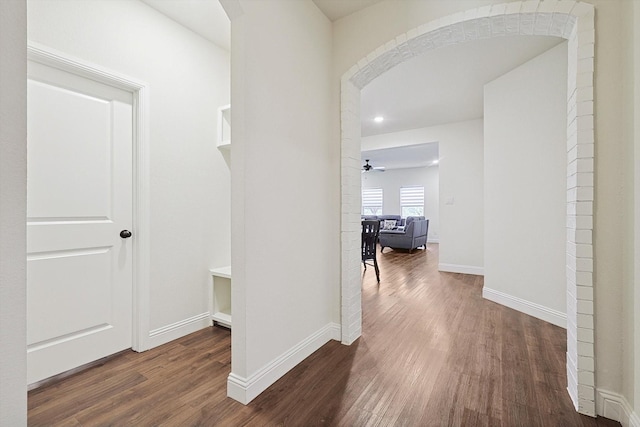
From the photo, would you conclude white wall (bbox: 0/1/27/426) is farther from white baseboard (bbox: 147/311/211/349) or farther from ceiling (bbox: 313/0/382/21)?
ceiling (bbox: 313/0/382/21)

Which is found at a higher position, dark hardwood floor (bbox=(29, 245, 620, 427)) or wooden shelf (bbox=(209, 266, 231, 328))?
wooden shelf (bbox=(209, 266, 231, 328))

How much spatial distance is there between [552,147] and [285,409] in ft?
10.7

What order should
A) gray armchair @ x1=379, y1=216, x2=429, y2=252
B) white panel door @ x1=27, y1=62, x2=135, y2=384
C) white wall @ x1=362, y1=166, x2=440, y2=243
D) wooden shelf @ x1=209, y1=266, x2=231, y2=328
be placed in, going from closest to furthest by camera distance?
white panel door @ x1=27, y1=62, x2=135, y2=384 < wooden shelf @ x1=209, y1=266, x2=231, y2=328 < gray armchair @ x1=379, y1=216, x2=429, y2=252 < white wall @ x1=362, y1=166, x2=440, y2=243

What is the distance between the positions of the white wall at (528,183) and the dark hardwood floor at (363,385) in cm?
61

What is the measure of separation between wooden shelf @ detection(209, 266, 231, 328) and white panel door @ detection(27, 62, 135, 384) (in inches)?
26.3

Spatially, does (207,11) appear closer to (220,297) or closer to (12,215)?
(12,215)

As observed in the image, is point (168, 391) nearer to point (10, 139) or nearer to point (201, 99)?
point (10, 139)

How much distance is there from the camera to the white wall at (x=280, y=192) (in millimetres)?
1596

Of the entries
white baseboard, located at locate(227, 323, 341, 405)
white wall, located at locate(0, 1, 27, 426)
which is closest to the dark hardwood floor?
white baseboard, located at locate(227, 323, 341, 405)

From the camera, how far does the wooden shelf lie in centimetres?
259

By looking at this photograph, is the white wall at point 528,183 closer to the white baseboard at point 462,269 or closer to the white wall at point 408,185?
the white baseboard at point 462,269

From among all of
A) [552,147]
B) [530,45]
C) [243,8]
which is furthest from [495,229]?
[243,8]

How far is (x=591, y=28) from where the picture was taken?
1494 millimetres

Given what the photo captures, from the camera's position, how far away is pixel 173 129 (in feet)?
7.82
